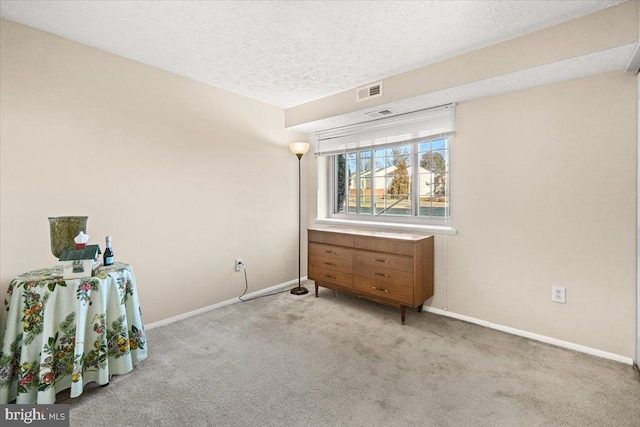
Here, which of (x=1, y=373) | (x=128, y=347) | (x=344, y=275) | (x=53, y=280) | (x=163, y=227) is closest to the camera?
(x=1, y=373)

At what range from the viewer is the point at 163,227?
2863 millimetres

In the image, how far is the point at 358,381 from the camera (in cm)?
196

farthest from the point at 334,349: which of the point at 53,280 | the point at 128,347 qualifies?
the point at 53,280

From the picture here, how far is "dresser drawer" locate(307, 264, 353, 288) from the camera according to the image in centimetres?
331

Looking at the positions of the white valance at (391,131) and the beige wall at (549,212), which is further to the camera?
the white valance at (391,131)

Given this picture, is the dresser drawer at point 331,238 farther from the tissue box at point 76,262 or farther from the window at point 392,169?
the tissue box at point 76,262

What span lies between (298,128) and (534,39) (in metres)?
2.54

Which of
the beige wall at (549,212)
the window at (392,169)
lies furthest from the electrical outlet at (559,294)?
the window at (392,169)

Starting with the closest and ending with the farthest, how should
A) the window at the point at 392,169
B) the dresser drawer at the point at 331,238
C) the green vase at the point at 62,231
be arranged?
the green vase at the point at 62,231
the window at the point at 392,169
the dresser drawer at the point at 331,238

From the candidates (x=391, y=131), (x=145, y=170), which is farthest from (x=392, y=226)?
(x=145, y=170)

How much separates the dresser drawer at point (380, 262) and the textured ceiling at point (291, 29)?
5.65 feet

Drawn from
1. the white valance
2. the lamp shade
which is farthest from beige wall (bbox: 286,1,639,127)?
the lamp shade

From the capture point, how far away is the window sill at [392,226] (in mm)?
3055

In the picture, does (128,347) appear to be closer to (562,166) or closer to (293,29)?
(293,29)
